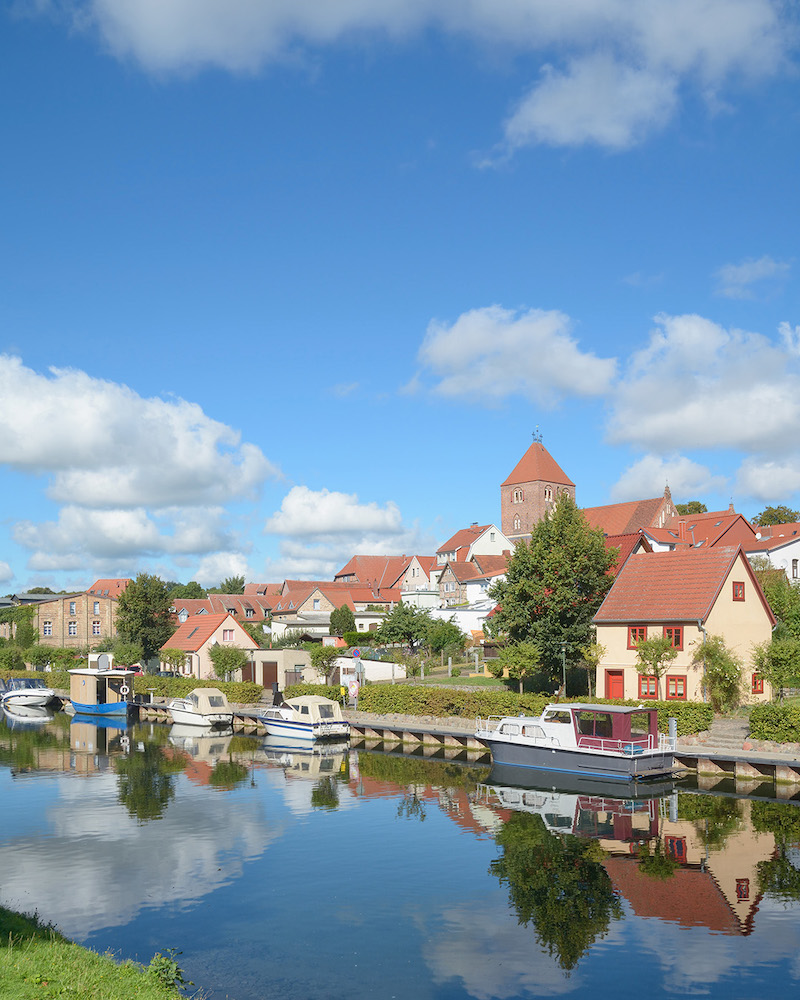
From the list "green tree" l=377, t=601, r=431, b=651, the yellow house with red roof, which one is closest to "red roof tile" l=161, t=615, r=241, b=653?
"green tree" l=377, t=601, r=431, b=651

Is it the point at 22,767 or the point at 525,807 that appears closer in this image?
the point at 525,807

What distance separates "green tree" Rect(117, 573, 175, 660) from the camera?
9431 cm

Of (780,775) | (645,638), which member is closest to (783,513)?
(645,638)

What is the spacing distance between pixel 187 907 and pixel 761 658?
33265 millimetres

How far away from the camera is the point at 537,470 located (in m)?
139

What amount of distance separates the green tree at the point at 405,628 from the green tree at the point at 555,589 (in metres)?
19.9

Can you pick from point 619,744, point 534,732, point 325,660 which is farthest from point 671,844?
point 325,660

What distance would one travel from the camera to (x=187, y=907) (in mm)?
22328

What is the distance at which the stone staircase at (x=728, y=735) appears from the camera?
134ft

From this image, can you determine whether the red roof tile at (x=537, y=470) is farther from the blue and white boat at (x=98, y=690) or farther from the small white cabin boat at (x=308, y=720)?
the small white cabin boat at (x=308, y=720)

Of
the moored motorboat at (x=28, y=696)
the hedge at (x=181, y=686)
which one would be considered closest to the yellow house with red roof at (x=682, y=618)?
the hedge at (x=181, y=686)

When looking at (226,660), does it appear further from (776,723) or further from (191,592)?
(191,592)

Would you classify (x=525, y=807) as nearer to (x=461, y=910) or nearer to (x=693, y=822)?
(x=693, y=822)

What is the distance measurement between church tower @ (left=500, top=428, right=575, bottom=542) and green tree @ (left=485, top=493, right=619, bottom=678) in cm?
8064
